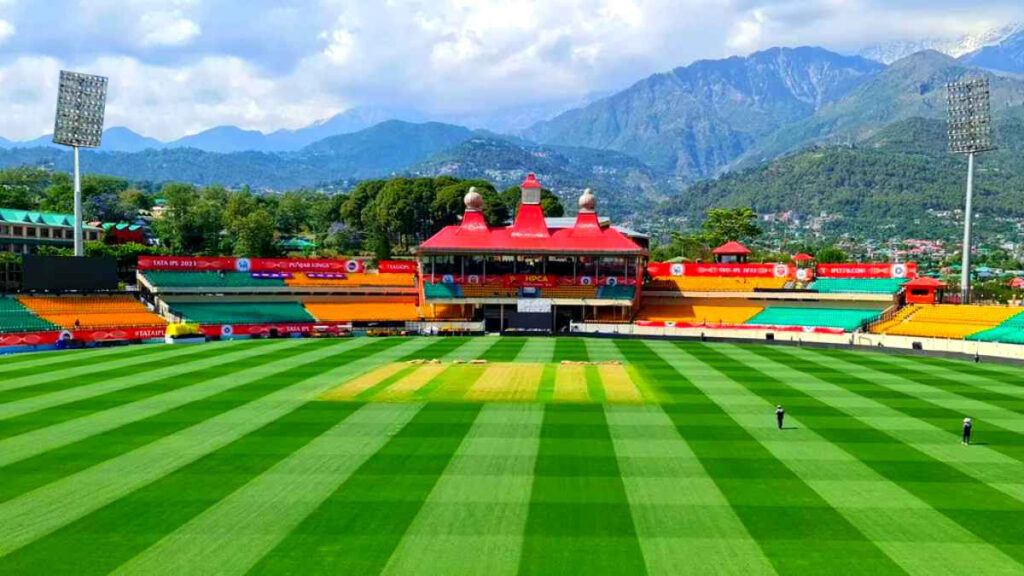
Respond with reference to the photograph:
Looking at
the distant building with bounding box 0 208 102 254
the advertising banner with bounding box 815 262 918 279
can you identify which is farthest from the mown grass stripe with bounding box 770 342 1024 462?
the distant building with bounding box 0 208 102 254

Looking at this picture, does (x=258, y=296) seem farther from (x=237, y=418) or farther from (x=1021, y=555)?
(x=1021, y=555)

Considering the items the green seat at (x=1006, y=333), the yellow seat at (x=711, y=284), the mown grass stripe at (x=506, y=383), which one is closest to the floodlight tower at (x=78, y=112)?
the mown grass stripe at (x=506, y=383)

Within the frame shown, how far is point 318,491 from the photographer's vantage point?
20.5 meters

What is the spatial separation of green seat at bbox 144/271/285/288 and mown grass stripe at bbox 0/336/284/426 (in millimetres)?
24359

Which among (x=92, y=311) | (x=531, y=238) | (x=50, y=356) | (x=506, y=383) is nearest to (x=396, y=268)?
(x=531, y=238)

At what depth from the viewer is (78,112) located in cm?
6869

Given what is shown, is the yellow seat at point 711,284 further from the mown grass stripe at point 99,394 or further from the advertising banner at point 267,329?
the mown grass stripe at point 99,394

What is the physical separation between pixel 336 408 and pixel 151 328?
115ft

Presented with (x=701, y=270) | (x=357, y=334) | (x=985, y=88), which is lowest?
(x=357, y=334)

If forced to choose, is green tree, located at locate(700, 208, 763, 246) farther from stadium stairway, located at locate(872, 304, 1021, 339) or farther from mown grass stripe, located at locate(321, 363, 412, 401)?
mown grass stripe, located at locate(321, 363, 412, 401)

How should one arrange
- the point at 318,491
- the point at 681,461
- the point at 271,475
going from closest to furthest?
the point at 318,491
the point at 271,475
the point at 681,461

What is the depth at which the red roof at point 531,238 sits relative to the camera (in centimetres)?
7144

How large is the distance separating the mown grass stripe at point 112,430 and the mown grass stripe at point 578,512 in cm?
1449

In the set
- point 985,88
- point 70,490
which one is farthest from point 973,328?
point 70,490
